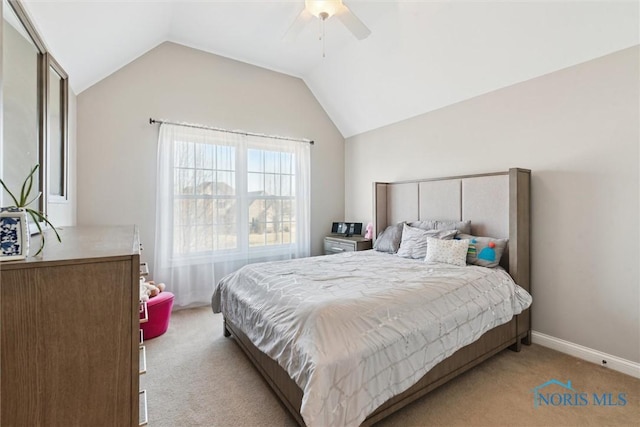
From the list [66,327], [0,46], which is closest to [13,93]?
[0,46]

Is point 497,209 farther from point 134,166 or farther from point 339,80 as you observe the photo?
point 134,166

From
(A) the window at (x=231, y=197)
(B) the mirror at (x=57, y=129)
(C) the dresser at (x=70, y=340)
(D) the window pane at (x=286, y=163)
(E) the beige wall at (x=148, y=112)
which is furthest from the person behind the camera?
(D) the window pane at (x=286, y=163)

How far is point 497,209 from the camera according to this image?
2775 mm

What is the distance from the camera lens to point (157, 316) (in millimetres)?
2709

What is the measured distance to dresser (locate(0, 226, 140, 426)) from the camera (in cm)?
84

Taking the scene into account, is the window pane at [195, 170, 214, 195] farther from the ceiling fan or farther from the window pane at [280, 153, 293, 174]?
the ceiling fan

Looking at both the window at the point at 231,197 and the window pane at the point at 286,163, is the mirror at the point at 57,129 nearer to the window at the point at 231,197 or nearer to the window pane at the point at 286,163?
the window at the point at 231,197

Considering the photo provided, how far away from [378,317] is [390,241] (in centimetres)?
184

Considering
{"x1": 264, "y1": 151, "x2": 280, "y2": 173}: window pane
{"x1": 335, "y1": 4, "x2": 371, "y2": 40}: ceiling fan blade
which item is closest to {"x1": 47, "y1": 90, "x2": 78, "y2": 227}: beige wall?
{"x1": 264, "y1": 151, "x2": 280, "y2": 173}: window pane

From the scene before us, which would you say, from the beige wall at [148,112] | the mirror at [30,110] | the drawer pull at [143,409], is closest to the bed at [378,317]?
the drawer pull at [143,409]

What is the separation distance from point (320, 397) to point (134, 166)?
3.18 metres

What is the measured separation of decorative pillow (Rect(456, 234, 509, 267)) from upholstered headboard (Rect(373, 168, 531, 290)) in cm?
8

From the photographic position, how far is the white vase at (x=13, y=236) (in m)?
0.88

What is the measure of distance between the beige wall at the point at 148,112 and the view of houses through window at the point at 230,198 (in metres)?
0.31
